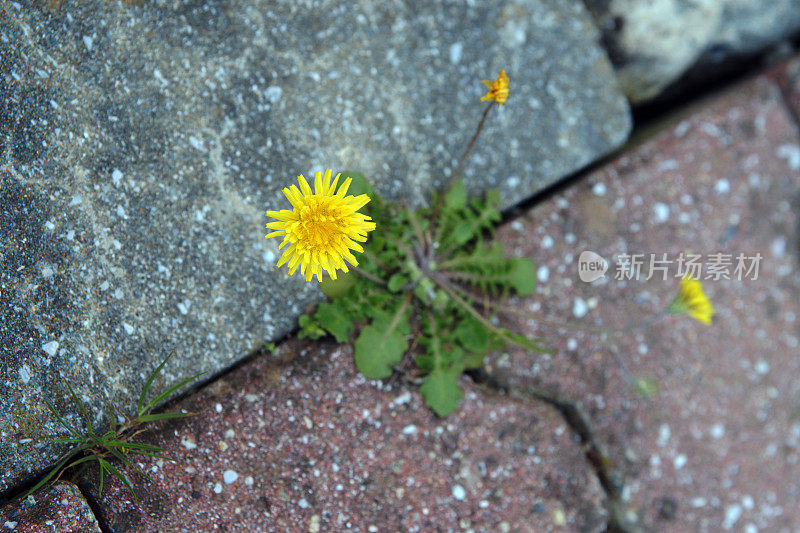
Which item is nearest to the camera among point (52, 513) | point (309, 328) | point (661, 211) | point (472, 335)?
point (52, 513)

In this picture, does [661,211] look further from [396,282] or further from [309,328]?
[309,328]

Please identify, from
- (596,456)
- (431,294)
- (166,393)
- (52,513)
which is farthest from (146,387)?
(596,456)

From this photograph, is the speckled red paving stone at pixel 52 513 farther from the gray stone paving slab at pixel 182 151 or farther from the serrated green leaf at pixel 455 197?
the serrated green leaf at pixel 455 197

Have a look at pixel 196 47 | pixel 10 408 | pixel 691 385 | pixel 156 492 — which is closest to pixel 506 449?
pixel 691 385

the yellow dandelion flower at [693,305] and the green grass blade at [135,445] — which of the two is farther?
the yellow dandelion flower at [693,305]

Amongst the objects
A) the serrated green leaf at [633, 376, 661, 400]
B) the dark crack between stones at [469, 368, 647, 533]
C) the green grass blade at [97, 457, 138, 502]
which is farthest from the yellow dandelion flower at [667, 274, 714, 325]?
the green grass blade at [97, 457, 138, 502]

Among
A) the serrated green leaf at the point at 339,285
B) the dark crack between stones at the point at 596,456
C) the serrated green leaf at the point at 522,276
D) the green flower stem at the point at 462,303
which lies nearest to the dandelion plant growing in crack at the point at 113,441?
the serrated green leaf at the point at 339,285
